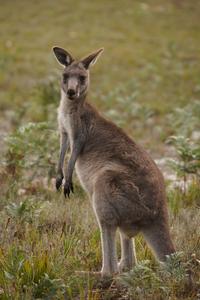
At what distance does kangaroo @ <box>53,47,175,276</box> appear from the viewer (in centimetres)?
436

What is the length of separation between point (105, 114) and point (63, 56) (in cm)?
508

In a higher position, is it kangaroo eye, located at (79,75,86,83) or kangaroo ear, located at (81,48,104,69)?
kangaroo ear, located at (81,48,104,69)

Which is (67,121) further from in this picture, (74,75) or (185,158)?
(185,158)

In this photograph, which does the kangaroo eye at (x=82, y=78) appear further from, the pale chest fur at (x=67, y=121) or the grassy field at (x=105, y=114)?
the grassy field at (x=105, y=114)

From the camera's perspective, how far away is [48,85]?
9.47 metres

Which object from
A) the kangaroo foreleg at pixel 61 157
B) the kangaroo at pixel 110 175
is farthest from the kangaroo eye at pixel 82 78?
the kangaroo foreleg at pixel 61 157

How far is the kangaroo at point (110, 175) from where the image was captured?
4.36 metres

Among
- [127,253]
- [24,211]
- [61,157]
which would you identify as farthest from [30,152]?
[127,253]

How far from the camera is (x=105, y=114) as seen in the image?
10562 mm

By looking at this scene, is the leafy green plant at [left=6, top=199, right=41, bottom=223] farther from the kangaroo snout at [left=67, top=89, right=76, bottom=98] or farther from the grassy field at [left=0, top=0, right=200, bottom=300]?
the kangaroo snout at [left=67, top=89, right=76, bottom=98]

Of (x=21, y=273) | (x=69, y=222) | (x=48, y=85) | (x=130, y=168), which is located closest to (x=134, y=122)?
(x=48, y=85)

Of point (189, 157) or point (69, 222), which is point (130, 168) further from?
point (189, 157)

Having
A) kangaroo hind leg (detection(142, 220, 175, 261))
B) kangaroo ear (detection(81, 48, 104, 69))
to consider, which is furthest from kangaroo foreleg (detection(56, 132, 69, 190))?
kangaroo hind leg (detection(142, 220, 175, 261))

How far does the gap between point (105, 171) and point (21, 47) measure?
42.4 feet
